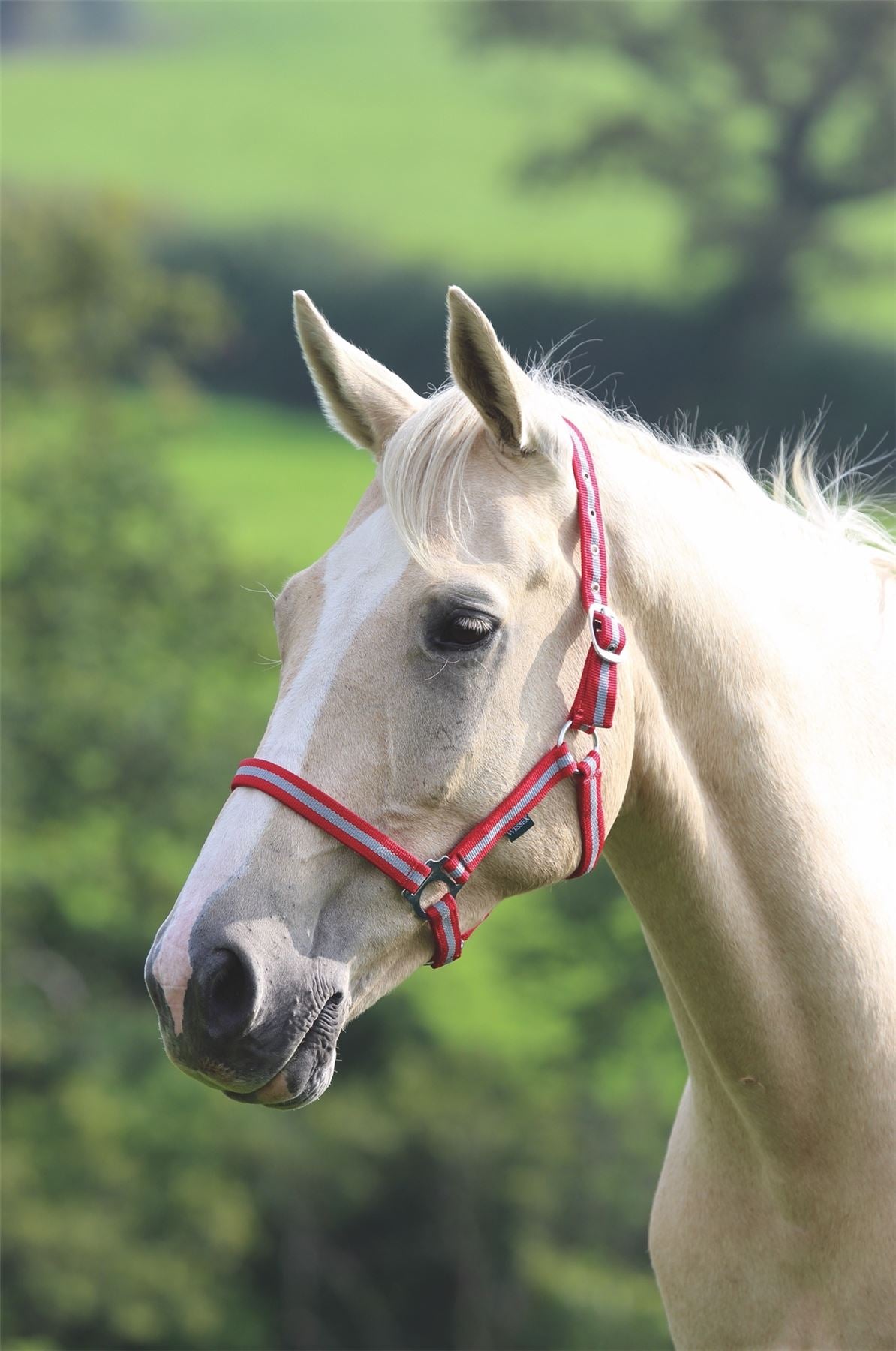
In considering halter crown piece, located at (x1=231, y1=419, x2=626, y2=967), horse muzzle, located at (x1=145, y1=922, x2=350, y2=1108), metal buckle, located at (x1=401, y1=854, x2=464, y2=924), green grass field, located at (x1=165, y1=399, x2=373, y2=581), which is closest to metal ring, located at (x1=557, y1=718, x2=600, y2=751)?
halter crown piece, located at (x1=231, y1=419, x2=626, y2=967)

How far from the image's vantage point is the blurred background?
1681 cm

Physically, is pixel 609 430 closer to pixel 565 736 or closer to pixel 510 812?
pixel 565 736

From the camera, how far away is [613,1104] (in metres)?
17.1

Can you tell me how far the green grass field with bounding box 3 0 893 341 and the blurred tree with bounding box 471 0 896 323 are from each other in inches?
18.9

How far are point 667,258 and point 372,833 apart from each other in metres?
21.4

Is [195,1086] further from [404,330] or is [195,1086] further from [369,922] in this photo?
[369,922]

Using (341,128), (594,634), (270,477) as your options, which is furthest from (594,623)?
(341,128)

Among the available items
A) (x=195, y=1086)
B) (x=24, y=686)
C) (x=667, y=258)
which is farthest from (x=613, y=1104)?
(x=667, y=258)

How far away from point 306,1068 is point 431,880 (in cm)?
35

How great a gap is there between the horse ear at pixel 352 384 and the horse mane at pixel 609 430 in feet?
0.43

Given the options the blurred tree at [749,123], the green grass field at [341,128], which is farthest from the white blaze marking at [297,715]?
the green grass field at [341,128]

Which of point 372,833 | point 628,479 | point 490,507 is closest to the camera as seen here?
point 372,833

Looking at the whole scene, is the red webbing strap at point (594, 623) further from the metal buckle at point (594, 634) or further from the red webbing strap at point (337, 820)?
the red webbing strap at point (337, 820)

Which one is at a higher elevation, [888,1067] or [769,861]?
[769,861]
